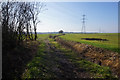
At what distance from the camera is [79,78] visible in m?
9.38

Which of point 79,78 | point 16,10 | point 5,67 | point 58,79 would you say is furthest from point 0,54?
point 16,10

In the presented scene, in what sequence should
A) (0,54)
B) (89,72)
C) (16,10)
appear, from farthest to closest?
1. (16,10)
2. (89,72)
3. (0,54)

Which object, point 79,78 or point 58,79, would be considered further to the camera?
point 79,78

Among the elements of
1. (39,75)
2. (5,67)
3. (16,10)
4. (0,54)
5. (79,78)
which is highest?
(16,10)

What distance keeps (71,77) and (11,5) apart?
19.1 metres

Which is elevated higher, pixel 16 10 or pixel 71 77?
pixel 16 10

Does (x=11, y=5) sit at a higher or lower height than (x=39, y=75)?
higher

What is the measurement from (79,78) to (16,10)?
69.9ft

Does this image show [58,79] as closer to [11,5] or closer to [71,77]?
[71,77]

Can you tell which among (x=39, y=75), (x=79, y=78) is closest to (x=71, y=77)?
(x=79, y=78)

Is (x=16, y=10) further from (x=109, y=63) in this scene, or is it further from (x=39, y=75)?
(x=109, y=63)

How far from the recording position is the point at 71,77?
944 cm

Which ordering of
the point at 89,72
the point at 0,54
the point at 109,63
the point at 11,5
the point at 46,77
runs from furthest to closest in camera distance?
1. the point at 11,5
2. the point at 109,63
3. the point at 89,72
4. the point at 0,54
5. the point at 46,77

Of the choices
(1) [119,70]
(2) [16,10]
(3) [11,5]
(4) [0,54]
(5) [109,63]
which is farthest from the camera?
(2) [16,10]
